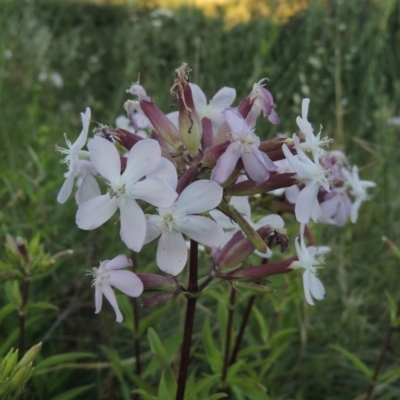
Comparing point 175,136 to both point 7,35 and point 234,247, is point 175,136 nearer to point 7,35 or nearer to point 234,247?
point 234,247

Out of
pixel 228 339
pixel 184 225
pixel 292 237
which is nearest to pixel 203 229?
pixel 184 225

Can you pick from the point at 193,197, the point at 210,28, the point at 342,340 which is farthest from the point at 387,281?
the point at 210,28

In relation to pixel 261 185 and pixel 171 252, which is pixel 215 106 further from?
pixel 171 252

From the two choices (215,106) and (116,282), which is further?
(215,106)

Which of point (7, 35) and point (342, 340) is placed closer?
point (342, 340)

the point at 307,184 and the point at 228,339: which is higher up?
the point at 307,184

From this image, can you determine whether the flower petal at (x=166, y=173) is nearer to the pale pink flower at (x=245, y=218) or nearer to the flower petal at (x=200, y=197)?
the flower petal at (x=200, y=197)

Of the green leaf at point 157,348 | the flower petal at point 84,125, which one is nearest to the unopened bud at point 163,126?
the flower petal at point 84,125
